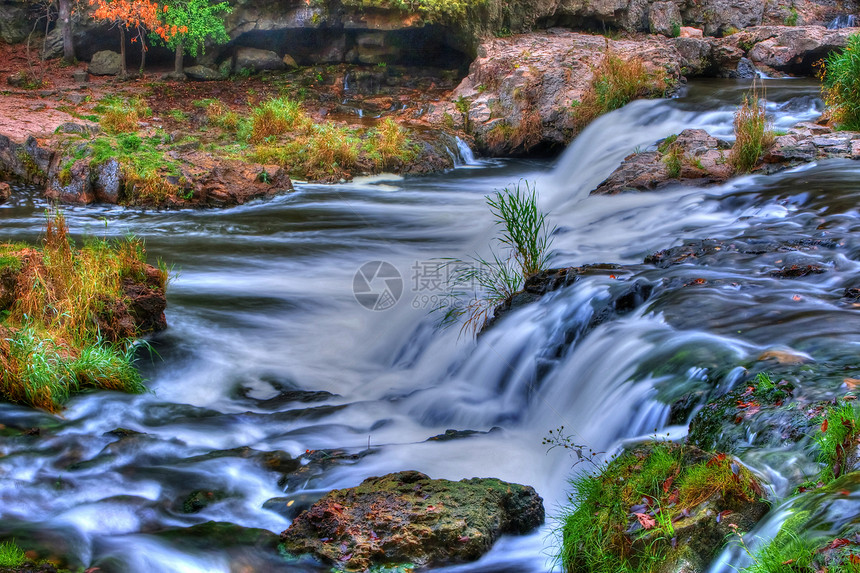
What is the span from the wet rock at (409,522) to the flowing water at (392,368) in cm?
13

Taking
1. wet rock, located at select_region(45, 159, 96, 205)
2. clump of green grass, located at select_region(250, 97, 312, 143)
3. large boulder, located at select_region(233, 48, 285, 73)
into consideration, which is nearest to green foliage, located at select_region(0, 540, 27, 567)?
wet rock, located at select_region(45, 159, 96, 205)

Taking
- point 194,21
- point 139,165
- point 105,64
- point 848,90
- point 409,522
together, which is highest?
point 194,21

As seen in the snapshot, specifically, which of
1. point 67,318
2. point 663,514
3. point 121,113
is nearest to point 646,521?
point 663,514

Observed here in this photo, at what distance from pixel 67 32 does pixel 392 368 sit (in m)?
13.5

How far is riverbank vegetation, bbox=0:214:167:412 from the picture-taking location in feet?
14.9

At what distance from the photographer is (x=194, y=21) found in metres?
14.5

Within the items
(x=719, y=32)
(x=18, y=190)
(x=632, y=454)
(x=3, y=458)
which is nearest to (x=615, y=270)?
(x=632, y=454)

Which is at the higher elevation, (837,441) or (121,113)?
(121,113)

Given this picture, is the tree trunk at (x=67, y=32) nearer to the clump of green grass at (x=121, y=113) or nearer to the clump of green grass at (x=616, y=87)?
the clump of green grass at (x=121, y=113)

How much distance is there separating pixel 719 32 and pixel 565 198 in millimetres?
11578

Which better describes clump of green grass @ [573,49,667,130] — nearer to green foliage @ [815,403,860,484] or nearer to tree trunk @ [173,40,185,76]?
tree trunk @ [173,40,185,76]

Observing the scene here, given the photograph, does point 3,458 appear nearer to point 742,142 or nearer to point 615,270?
point 615,270

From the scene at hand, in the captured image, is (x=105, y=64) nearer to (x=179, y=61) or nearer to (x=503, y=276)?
(x=179, y=61)

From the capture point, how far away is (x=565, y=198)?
9.66 m
